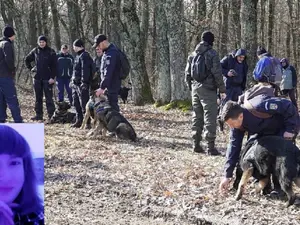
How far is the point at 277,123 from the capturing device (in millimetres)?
5426

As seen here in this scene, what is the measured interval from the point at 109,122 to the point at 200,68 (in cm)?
238

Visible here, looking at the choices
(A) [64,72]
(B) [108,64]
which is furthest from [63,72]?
(B) [108,64]

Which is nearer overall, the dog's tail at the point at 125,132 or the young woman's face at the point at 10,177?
the young woman's face at the point at 10,177

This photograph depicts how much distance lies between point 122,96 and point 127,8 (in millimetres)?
3623

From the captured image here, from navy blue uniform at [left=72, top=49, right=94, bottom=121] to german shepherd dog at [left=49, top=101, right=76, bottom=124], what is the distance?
100 cm

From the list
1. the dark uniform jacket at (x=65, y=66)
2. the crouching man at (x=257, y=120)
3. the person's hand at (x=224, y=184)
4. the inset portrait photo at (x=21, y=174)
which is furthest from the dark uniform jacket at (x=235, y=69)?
the inset portrait photo at (x=21, y=174)

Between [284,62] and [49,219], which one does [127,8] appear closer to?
[284,62]

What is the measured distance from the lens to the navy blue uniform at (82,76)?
34.2 feet

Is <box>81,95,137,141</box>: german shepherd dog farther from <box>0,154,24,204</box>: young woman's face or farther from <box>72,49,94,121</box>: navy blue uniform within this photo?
<box>0,154,24,204</box>: young woman's face

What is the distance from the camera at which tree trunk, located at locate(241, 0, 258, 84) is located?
1266 cm

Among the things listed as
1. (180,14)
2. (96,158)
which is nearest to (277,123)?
(96,158)

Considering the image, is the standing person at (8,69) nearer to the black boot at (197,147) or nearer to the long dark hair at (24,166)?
the black boot at (197,147)

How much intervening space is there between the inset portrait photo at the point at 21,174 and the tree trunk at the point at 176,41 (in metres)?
11.0

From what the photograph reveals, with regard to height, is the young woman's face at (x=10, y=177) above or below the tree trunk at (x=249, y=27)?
below
